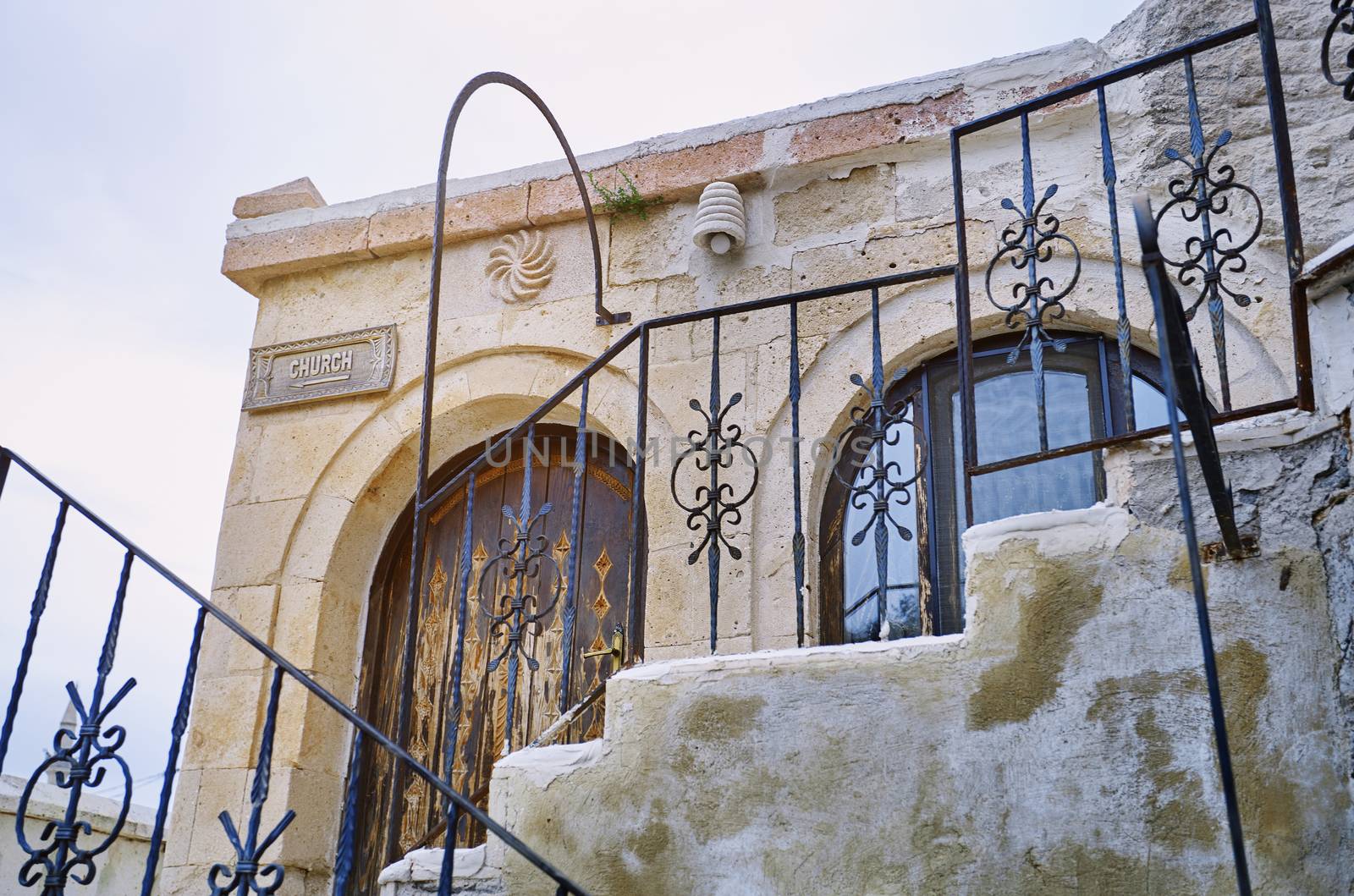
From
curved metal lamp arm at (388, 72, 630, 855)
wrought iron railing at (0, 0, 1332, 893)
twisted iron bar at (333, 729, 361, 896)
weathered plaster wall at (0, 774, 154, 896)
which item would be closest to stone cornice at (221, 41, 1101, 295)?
curved metal lamp arm at (388, 72, 630, 855)

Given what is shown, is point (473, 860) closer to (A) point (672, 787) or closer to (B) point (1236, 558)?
(A) point (672, 787)

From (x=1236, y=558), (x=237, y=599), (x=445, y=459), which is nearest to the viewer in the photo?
(x=1236, y=558)

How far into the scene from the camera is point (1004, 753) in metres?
2.38

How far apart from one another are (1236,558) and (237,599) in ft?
13.0

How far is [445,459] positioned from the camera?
214 inches

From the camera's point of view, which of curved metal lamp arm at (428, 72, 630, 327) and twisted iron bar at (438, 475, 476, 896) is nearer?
twisted iron bar at (438, 475, 476, 896)

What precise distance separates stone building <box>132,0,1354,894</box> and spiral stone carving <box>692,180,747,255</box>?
31mm

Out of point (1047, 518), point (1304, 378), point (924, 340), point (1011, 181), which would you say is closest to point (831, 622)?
point (924, 340)

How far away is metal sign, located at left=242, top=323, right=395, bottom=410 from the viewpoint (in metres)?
5.29

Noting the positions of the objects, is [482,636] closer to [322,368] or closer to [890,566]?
[322,368]

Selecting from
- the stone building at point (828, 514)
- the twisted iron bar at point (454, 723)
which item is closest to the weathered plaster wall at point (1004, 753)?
the stone building at point (828, 514)

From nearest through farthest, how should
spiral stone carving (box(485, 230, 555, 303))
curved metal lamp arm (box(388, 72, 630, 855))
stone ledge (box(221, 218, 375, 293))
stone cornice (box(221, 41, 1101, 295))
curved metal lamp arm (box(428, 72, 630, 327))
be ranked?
curved metal lamp arm (box(388, 72, 630, 855))
curved metal lamp arm (box(428, 72, 630, 327))
stone cornice (box(221, 41, 1101, 295))
spiral stone carving (box(485, 230, 555, 303))
stone ledge (box(221, 218, 375, 293))

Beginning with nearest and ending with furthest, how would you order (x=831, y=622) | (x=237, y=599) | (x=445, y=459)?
(x=831, y=622), (x=237, y=599), (x=445, y=459)

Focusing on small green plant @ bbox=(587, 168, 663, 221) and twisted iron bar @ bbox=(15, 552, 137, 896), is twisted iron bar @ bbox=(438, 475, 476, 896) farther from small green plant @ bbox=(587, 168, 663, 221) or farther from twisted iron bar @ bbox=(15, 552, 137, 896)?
small green plant @ bbox=(587, 168, 663, 221)
